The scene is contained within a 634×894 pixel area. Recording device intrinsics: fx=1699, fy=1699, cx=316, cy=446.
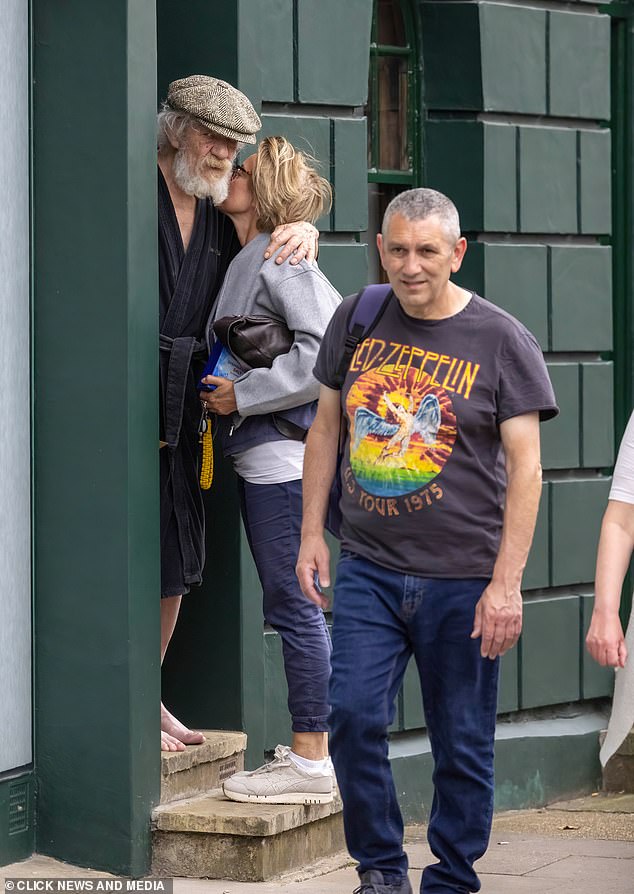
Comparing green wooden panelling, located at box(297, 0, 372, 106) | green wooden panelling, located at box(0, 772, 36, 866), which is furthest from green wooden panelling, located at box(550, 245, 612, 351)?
green wooden panelling, located at box(0, 772, 36, 866)

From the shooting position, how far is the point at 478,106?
24.2 feet

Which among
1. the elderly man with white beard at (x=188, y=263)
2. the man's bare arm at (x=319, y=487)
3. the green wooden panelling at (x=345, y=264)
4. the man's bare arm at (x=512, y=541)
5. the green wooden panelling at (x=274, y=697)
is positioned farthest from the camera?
the green wooden panelling at (x=345, y=264)

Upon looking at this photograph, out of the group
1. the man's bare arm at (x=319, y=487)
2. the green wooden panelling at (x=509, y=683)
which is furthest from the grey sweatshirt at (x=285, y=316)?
the green wooden panelling at (x=509, y=683)

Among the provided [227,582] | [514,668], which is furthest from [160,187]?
[514,668]

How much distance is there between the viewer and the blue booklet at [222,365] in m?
5.59

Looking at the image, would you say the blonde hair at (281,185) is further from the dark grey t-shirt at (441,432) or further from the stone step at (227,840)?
the stone step at (227,840)

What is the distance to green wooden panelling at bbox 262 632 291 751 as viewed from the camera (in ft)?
21.2

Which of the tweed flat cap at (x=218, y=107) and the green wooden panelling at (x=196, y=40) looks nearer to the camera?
the tweed flat cap at (x=218, y=107)

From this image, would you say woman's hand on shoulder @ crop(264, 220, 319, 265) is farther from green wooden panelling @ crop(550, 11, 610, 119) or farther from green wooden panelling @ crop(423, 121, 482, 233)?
green wooden panelling @ crop(550, 11, 610, 119)

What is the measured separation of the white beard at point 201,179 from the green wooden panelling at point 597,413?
2627 millimetres

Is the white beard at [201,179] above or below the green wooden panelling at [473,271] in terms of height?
above

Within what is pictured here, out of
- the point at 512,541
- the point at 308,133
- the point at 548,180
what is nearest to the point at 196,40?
the point at 308,133

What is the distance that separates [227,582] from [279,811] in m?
1.00

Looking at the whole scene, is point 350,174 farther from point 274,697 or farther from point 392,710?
point 392,710
